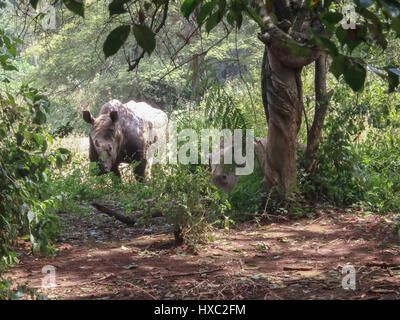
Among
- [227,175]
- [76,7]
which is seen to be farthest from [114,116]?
[76,7]

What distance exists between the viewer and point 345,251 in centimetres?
498

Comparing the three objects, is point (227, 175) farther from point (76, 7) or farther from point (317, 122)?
point (76, 7)

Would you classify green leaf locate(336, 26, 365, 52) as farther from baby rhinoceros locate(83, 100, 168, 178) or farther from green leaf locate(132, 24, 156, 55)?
baby rhinoceros locate(83, 100, 168, 178)

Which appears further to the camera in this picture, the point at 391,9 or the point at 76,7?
the point at 76,7

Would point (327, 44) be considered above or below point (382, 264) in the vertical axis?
above

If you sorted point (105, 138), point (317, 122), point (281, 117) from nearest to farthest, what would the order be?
1. point (281, 117)
2. point (317, 122)
3. point (105, 138)

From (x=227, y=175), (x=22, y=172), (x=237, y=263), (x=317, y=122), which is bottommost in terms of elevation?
(x=237, y=263)

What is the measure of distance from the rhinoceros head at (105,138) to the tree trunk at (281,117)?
3.96m

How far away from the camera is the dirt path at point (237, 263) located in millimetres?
3908

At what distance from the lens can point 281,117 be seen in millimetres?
6578

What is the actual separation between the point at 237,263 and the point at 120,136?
6002mm

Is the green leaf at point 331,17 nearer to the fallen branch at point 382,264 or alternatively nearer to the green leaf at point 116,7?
the green leaf at point 116,7

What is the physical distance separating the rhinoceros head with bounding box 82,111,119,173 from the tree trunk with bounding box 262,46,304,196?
156 inches

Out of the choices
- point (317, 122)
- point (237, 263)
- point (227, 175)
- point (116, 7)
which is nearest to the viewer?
point (116, 7)
